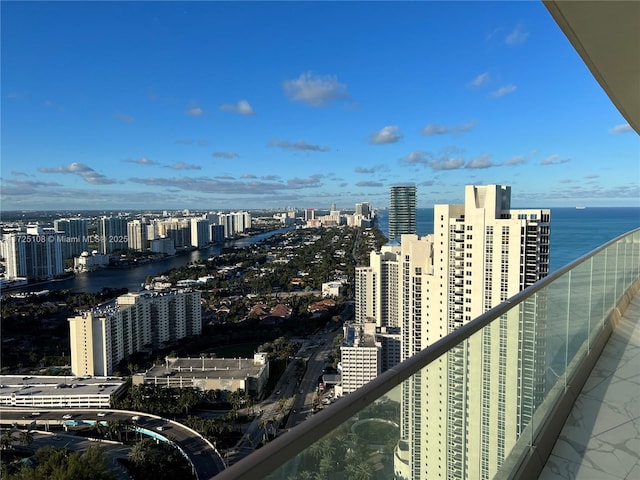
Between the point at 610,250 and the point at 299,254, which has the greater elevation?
the point at 610,250

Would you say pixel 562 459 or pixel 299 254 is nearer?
pixel 562 459

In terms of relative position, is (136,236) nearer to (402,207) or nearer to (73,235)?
(73,235)

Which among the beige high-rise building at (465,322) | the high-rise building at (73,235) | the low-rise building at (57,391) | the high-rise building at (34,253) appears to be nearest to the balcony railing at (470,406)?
the beige high-rise building at (465,322)

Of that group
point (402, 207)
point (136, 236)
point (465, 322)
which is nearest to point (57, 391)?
point (465, 322)

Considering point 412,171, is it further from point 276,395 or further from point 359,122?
point 276,395

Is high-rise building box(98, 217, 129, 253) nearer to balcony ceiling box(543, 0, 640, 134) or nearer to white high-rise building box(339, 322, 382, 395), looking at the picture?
white high-rise building box(339, 322, 382, 395)

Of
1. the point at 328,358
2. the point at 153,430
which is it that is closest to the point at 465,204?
the point at 328,358

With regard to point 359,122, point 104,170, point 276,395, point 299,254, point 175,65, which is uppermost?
point 175,65

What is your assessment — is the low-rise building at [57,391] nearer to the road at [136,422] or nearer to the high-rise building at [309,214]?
the road at [136,422]
